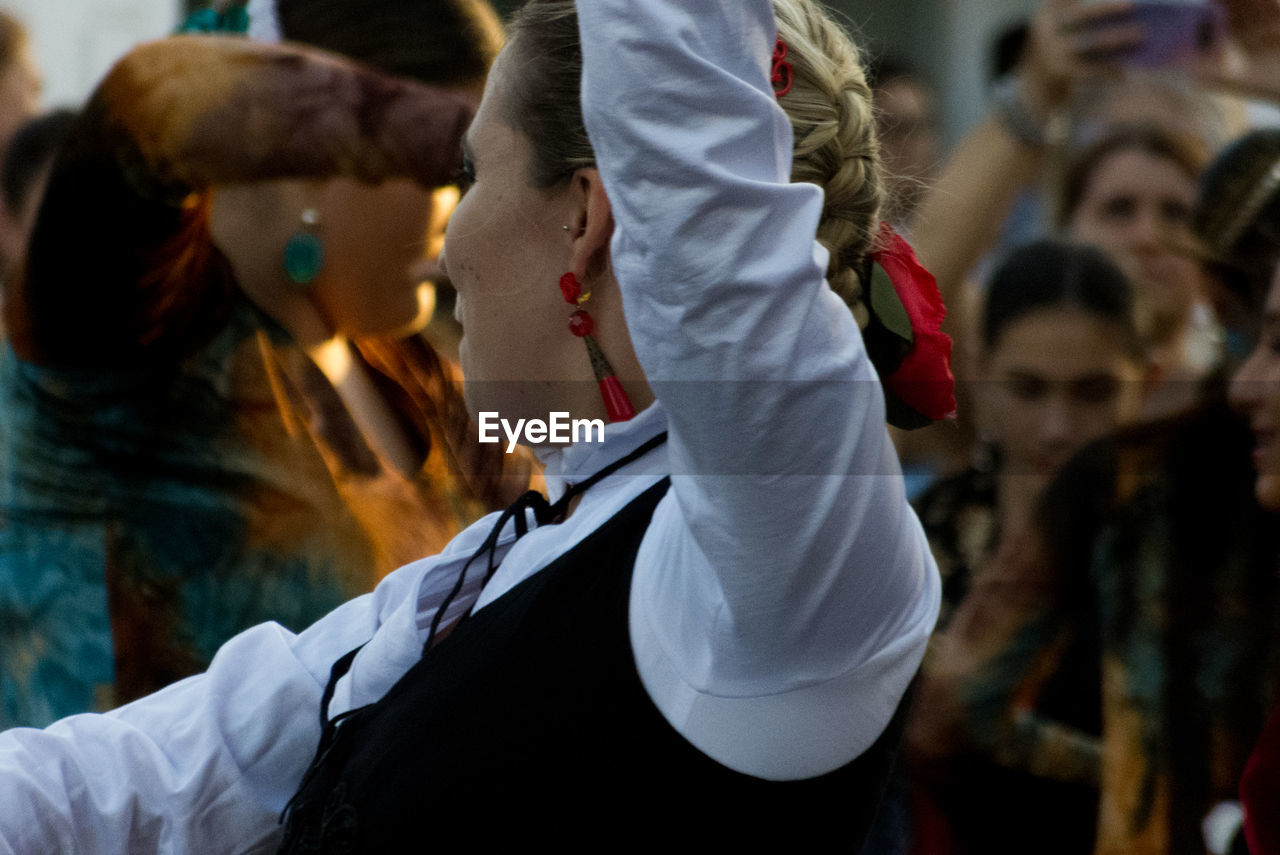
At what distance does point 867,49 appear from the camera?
1292 mm

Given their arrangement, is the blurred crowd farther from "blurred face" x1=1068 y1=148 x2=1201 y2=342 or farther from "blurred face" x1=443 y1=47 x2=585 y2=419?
"blurred face" x1=1068 y1=148 x2=1201 y2=342

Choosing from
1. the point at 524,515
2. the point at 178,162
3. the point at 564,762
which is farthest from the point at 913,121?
the point at 564,762

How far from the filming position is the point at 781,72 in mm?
1066

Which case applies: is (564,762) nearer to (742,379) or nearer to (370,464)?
(742,379)

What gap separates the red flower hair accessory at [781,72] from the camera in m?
1.06

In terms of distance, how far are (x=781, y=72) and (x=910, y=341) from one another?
20cm

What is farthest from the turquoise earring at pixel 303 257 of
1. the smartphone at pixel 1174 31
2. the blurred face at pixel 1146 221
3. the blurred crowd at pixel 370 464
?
the smartphone at pixel 1174 31

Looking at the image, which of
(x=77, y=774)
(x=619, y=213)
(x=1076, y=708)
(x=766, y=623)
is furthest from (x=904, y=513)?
(x=1076, y=708)

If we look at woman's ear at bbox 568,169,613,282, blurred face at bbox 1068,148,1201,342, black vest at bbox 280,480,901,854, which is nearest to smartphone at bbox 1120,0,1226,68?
blurred face at bbox 1068,148,1201,342

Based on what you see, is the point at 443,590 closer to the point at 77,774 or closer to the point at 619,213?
the point at 77,774

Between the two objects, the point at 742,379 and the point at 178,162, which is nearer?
the point at 742,379

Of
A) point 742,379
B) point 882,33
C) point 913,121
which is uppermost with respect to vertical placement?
point 742,379

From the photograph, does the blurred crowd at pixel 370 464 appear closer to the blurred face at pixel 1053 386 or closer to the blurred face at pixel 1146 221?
the blurred face at pixel 1053 386

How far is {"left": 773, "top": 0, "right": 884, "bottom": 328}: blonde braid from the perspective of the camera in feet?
3.57
